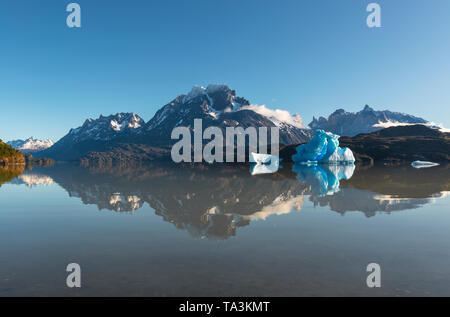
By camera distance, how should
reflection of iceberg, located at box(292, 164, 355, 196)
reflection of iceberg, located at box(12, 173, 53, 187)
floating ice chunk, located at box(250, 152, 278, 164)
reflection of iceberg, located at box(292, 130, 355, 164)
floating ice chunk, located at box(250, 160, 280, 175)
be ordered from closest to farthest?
reflection of iceberg, located at box(292, 164, 355, 196), reflection of iceberg, located at box(12, 173, 53, 187), floating ice chunk, located at box(250, 160, 280, 175), reflection of iceberg, located at box(292, 130, 355, 164), floating ice chunk, located at box(250, 152, 278, 164)

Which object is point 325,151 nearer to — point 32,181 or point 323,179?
point 323,179

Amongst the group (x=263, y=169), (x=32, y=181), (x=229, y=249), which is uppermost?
(x=263, y=169)

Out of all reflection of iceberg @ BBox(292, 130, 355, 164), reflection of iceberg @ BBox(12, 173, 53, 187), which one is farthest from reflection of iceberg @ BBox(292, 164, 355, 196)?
reflection of iceberg @ BBox(292, 130, 355, 164)

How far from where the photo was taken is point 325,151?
129125mm

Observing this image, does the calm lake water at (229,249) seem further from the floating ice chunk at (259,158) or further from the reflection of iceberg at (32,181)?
the floating ice chunk at (259,158)

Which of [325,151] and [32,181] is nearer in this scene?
[32,181]

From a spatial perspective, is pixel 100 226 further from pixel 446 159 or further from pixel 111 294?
pixel 446 159

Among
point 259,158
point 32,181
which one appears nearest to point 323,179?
point 32,181

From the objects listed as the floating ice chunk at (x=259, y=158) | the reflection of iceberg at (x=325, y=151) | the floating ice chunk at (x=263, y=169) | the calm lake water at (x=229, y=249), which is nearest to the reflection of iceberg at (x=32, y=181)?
the calm lake water at (x=229, y=249)

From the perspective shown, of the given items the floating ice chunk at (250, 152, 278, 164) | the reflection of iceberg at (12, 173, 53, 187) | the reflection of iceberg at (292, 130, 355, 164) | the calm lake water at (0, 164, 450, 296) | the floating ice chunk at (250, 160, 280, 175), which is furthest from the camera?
the floating ice chunk at (250, 152, 278, 164)

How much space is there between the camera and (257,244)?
42.5 ft

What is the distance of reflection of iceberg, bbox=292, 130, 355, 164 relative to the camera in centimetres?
12362

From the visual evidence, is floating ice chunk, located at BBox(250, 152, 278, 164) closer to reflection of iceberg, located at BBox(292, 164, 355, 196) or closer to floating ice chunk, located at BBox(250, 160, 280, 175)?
floating ice chunk, located at BBox(250, 160, 280, 175)

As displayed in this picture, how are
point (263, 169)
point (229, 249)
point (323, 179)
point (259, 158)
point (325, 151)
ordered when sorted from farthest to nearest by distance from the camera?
point (259, 158) < point (325, 151) < point (263, 169) < point (323, 179) < point (229, 249)
